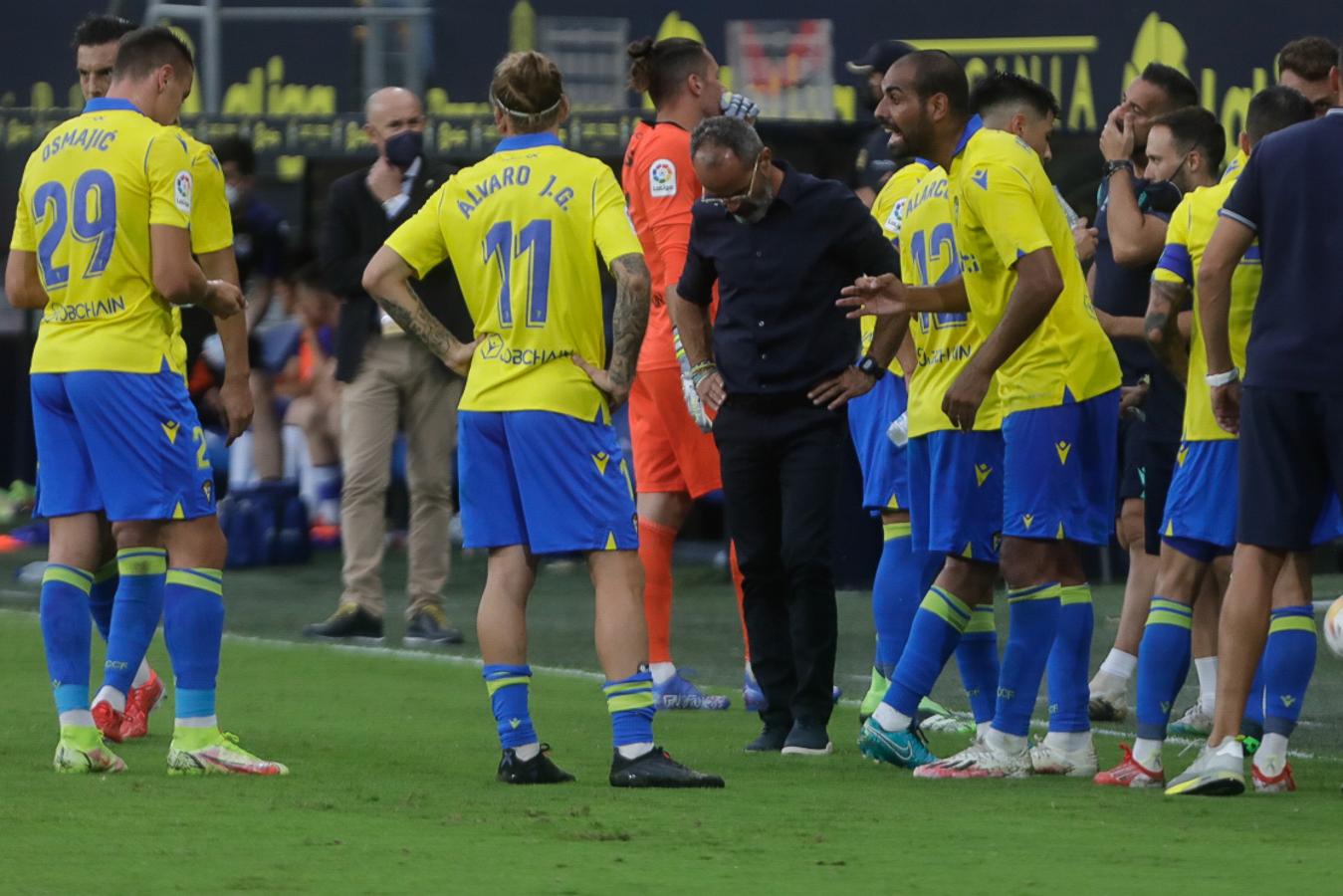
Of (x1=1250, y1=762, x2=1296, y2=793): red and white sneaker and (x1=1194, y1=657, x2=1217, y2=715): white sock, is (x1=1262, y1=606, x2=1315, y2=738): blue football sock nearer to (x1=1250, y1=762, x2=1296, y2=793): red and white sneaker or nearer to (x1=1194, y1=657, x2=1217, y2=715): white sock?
(x1=1250, y1=762, x2=1296, y2=793): red and white sneaker

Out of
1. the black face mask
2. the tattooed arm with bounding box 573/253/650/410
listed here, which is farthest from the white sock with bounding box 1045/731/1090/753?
the black face mask

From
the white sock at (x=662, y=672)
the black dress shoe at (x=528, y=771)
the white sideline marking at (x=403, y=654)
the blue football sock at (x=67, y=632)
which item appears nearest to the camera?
the black dress shoe at (x=528, y=771)

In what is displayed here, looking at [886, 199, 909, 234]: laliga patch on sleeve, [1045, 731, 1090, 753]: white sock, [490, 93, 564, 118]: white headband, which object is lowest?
[1045, 731, 1090, 753]: white sock

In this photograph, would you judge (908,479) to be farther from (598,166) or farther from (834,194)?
(598,166)

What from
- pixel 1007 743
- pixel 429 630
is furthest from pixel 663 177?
pixel 429 630

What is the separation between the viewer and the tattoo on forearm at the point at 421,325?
7.10m

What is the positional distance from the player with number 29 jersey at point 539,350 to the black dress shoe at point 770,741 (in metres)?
1.20

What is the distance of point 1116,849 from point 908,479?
2.16 metres

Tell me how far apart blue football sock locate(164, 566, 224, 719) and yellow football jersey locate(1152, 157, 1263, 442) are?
2.80m

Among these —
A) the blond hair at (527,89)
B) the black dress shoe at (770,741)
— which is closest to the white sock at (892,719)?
the black dress shoe at (770,741)

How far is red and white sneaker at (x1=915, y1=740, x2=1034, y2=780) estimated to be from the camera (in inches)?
280

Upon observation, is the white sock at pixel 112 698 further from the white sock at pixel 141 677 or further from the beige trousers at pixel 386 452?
the beige trousers at pixel 386 452

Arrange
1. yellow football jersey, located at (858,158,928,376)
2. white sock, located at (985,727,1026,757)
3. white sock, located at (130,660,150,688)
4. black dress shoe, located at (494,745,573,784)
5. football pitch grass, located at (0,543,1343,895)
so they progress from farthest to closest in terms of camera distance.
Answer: yellow football jersey, located at (858,158,928,376) → white sock, located at (130,660,150,688) → white sock, located at (985,727,1026,757) → black dress shoe, located at (494,745,573,784) → football pitch grass, located at (0,543,1343,895)

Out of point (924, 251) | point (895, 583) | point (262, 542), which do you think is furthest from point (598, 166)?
point (262, 542)
